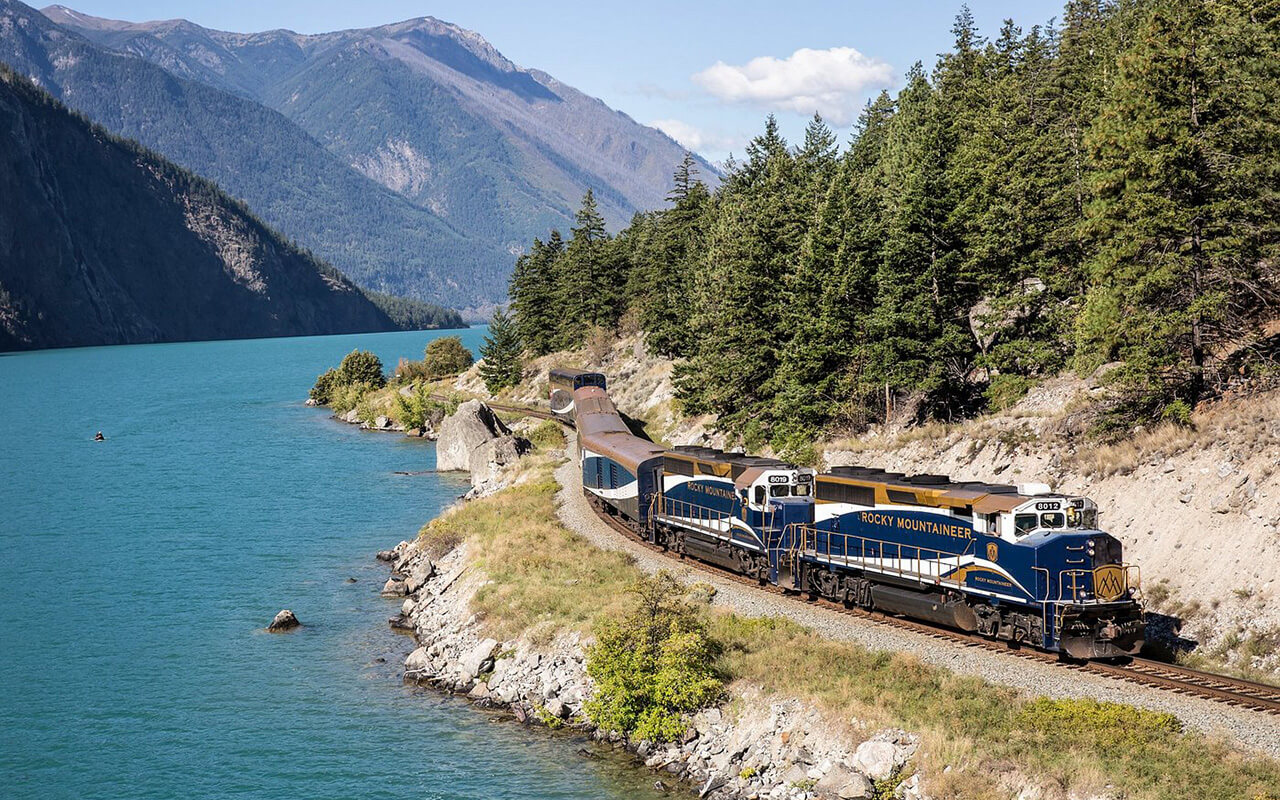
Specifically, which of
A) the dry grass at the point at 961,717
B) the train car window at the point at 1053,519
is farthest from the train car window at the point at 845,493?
the train car window at the point at 1053,519

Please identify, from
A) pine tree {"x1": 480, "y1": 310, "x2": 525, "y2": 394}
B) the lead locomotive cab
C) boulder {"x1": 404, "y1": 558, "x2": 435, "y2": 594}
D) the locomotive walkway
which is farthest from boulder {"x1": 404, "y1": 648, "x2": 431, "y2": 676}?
pine tree {"x1": 480, "y1": 310, "x2": 525, "y2": 394}

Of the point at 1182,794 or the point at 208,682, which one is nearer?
the point at 1182,794

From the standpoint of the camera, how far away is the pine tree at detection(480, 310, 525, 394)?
12850 cm

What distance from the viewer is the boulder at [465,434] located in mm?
89938

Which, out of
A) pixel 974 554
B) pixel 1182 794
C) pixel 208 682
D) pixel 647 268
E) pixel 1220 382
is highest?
pixel 647 268

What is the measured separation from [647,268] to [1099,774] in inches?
3687

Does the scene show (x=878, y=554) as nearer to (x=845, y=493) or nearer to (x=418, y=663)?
(x=845, y=493)

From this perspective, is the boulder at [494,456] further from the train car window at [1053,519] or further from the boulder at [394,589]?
the train car window at [1053,519]

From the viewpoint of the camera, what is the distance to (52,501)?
79.4 metres

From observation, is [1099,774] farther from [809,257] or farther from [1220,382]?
[809,257]

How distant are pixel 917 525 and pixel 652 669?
982 cm

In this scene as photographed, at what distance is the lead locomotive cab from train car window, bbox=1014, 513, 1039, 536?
63302 millimetres

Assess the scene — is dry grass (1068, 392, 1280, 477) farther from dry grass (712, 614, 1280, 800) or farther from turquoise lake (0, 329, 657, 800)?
turquoise lake (0, 329, 657, 800)

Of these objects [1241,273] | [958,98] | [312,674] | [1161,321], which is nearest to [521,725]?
[312,674]
